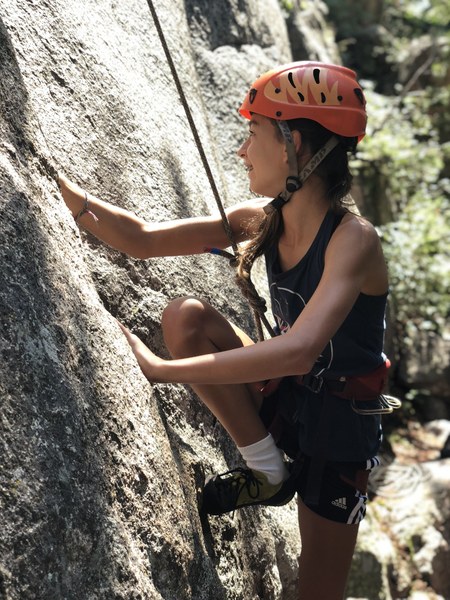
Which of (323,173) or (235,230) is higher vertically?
(323,173)

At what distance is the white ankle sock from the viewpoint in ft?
9.95

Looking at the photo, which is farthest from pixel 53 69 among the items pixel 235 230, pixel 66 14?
pixel 235 230

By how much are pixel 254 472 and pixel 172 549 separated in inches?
26.3

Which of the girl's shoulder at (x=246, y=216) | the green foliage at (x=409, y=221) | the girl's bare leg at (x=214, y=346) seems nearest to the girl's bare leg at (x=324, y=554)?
the girl's bare leg at (x=214, y=346)

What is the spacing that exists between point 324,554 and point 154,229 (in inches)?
54.9

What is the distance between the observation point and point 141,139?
373 cm

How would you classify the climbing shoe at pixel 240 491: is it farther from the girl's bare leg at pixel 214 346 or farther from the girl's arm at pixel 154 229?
the girl's arm at pixel 154 229

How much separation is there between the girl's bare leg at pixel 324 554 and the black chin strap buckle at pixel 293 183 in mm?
1187

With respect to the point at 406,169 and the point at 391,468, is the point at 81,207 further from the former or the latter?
the point at 406,169

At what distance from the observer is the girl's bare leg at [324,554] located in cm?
306

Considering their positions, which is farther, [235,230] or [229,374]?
[235,230]

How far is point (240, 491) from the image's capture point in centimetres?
292

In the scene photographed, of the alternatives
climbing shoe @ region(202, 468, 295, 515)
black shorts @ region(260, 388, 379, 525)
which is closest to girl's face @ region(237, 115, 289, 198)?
black shorts @ region(260, 388, 379, 525)

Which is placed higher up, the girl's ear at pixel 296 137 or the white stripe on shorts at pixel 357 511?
the girl's ear at pixel 296 137
